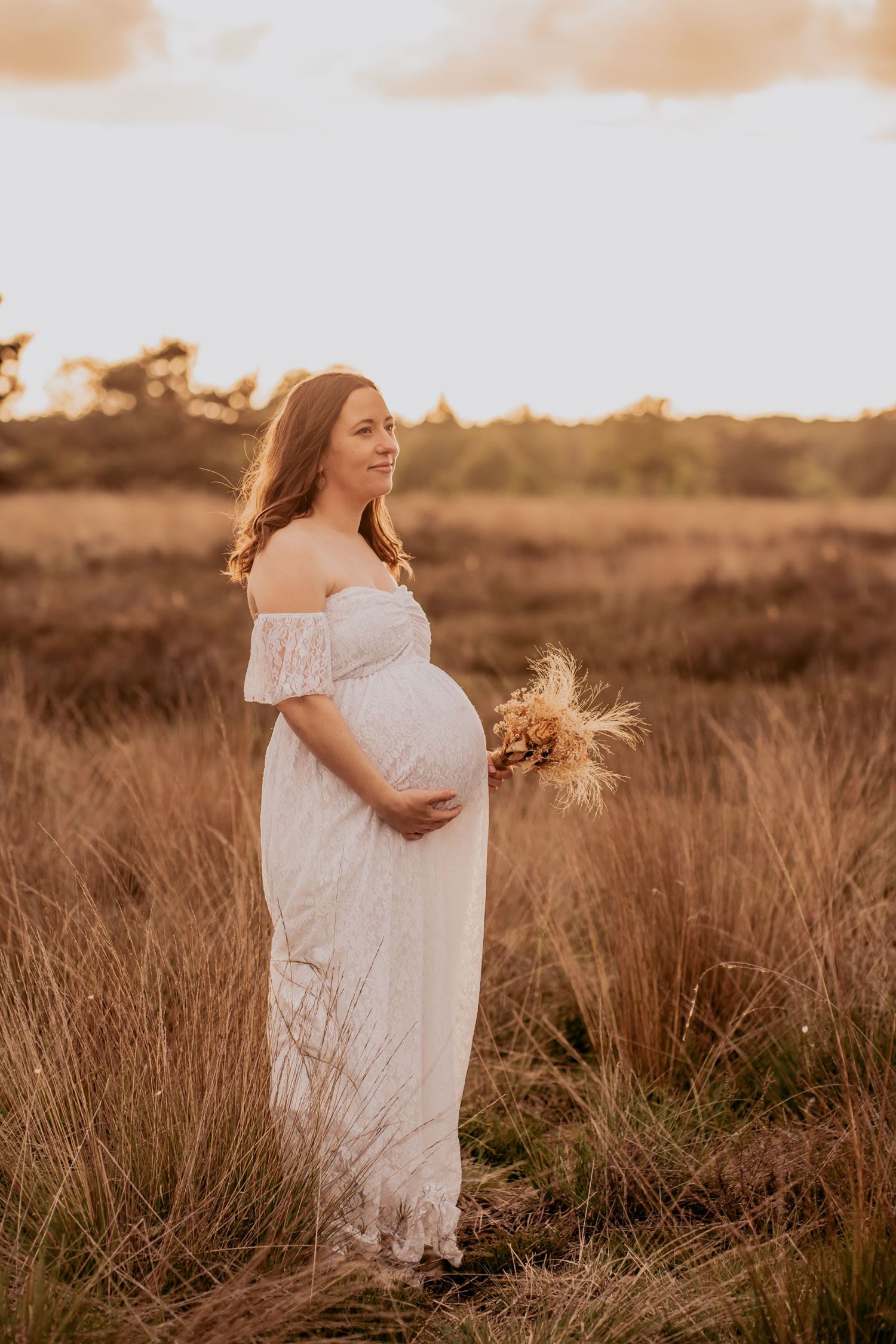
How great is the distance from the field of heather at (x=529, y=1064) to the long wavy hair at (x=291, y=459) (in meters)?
0.95

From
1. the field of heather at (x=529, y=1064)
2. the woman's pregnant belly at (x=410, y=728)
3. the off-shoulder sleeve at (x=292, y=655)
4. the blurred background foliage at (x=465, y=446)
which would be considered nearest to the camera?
the field of heather at (x=529, y=1064)

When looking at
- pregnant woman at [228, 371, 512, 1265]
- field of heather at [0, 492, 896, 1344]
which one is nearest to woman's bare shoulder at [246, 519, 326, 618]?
pregnant woman at [228, 371, 512, 1265]

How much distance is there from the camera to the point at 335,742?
2885 mm

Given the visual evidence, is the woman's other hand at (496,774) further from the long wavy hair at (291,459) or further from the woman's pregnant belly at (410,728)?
the long wavy hair at (291,459)

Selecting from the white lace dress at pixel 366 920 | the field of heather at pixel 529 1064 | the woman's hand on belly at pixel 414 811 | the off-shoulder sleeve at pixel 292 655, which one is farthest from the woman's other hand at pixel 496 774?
the field of heather at pixel 529 1064

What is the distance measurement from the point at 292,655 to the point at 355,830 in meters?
0.45

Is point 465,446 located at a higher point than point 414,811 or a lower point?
higher

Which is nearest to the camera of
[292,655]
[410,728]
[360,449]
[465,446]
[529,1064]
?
[292,655]

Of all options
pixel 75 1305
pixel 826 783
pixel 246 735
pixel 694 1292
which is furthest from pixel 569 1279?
pixel 246 735

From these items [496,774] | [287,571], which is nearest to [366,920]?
[496,774]

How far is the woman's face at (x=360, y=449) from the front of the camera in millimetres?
3096

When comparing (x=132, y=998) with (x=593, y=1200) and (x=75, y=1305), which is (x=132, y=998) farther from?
(x=593, y=1200)

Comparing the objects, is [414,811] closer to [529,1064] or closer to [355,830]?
[355,830]

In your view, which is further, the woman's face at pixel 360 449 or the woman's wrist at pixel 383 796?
the woman's face at pixel 360 449
